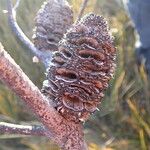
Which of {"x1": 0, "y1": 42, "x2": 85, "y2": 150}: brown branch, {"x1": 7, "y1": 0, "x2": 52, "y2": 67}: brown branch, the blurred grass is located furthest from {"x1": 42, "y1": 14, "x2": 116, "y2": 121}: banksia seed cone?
the blurred grass

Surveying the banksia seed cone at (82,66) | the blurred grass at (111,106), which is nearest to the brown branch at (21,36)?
the banksia seed cone at (82,66)

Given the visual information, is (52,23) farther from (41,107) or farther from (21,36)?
(41,107)

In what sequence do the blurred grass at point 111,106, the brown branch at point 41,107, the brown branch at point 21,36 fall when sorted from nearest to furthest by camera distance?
the brown branch at point 41,107 → the brown branch at point 21,36 → the blurred grass at point 111,106

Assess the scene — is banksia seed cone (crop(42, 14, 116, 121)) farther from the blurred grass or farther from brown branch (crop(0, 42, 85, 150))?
the blurred grass

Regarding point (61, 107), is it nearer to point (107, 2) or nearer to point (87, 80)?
point (87, 80)

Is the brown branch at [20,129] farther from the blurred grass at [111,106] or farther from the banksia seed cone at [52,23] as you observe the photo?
the blurred grass at [111,106]

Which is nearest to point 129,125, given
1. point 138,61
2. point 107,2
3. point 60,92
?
point 138,61

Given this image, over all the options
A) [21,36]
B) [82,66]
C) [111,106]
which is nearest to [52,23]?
[21,36]
